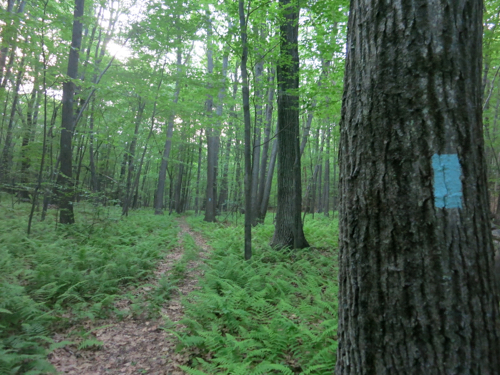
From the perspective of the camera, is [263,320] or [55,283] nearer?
[263,320]

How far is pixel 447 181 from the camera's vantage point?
4.76ft

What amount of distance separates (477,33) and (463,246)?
1232mm

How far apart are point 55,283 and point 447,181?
5.73m

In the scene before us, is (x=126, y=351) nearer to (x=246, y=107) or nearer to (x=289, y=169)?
(x=246, y=107)

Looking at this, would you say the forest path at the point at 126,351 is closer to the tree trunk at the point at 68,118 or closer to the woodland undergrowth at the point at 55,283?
the woodland undergrowth at the point at 55,283

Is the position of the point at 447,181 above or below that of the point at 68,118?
below

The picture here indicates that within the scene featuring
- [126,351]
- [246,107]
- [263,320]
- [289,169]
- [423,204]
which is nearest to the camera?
[423,204]

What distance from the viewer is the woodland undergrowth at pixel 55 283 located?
10.8ft

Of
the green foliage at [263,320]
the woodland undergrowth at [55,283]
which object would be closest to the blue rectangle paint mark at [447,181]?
the green foliage at [263,320]

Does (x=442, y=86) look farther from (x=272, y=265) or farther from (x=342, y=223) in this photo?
(x=272, y=265)

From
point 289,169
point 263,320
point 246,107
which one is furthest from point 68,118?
point 263,320

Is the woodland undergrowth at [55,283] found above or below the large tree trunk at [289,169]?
below

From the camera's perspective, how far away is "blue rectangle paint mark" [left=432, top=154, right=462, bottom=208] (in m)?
1.44

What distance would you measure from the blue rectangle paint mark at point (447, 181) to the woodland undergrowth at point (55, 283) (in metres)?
3.82
